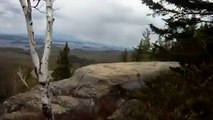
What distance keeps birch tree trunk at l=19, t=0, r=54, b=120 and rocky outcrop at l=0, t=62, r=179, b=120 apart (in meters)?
6.72

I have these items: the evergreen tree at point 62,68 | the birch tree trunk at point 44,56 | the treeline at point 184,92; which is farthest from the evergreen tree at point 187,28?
the evergreen tree at point 62,68

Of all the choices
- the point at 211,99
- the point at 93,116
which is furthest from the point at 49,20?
the point at 93,116

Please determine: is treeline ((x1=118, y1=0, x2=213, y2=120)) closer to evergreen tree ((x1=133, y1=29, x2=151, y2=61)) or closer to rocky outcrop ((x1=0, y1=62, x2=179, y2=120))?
A: rocky outcrop ((x1=0, y1=62, x2=179, y2=120))

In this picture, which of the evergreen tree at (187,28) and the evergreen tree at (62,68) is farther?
the evergreen tree at (62,68)

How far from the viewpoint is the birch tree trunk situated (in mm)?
10312

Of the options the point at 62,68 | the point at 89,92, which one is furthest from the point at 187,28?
the point at 62,68

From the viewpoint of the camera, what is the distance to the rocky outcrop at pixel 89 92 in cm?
1836

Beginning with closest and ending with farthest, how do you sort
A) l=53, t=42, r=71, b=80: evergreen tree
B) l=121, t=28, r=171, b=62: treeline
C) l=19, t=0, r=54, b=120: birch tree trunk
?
l=19, t=0, r=54, b=120: birch tree trunk → l=121, t=28, r=171, b=62: treeline → l=53, t=42, r=71, b=80: evergreen tree

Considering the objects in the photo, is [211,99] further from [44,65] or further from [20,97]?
[20,97]

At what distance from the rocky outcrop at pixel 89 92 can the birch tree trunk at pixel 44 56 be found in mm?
6720

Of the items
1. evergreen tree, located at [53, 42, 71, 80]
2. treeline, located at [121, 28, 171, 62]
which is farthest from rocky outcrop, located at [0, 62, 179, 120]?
evergreen tree, located at [53, 42, 71, 80]

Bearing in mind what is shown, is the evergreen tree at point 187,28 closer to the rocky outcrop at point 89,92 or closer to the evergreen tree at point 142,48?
the rocky outcrop at point 89,92

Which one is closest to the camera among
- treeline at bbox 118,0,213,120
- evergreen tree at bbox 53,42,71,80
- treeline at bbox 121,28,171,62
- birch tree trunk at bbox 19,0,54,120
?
treeline at bbox 118,0,213,120

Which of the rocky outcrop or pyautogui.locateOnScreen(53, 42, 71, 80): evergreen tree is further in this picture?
pyautogui.locateOnScreen(53, 42, 71, 80): evergreen tree
